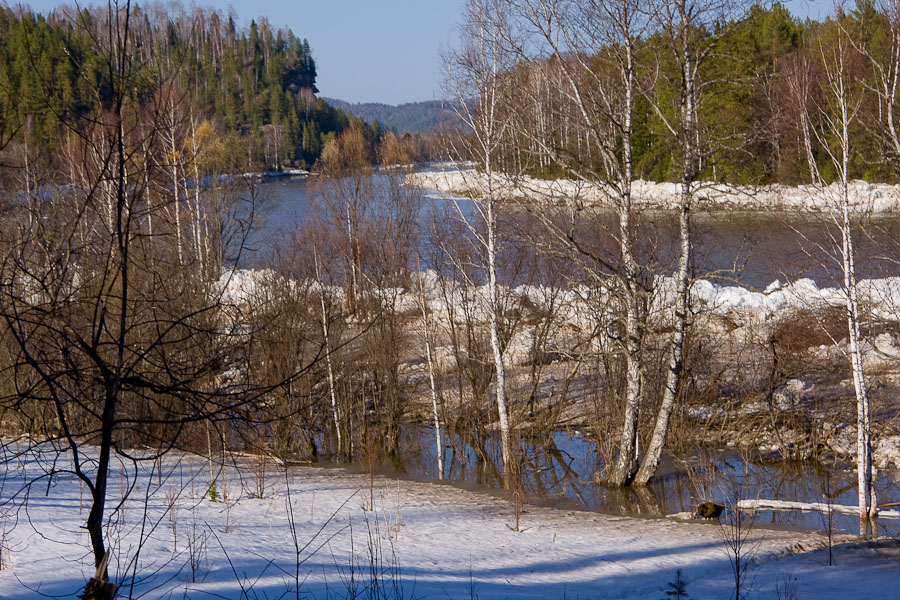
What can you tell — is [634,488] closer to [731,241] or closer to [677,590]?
[677,590]

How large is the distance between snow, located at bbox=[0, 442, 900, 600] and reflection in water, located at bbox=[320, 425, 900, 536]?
1.14 m

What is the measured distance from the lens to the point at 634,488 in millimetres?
12164

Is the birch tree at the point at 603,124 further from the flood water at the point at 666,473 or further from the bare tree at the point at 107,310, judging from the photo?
the bare tree at the point at 107,310

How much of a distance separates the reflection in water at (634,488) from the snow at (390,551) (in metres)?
1.14

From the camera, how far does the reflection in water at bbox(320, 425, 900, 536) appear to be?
1155 cm

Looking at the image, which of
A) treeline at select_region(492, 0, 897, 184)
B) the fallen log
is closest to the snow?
the fallen log

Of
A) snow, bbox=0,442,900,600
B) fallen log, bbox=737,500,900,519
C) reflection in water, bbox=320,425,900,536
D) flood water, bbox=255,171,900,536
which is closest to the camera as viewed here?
snow, bbox=0,442,900,600

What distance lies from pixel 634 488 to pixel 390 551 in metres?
5.38

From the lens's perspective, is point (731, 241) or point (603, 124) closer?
point (603, 124)

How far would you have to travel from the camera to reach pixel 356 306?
58.9 ft

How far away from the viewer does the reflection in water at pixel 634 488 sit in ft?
37.9

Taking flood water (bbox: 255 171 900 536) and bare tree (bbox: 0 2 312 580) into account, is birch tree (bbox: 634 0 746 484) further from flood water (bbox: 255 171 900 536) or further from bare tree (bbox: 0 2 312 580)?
bare tree (bbox: 0 2 312 580)

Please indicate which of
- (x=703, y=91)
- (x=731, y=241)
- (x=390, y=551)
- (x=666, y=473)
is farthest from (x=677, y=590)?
(x=731, y=241)

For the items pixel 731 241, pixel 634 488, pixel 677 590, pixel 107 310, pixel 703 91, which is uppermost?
pixel 703 91
